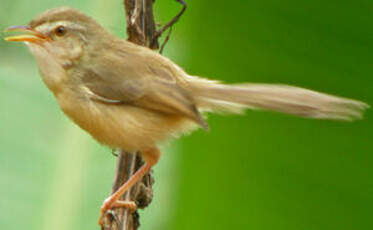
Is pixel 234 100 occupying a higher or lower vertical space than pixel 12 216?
higher

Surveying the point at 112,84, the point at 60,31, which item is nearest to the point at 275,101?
the point at 112,84

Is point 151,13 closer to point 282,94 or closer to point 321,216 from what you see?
point 282,94

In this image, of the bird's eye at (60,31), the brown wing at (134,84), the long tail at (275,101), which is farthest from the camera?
the bird's eye at (60,31)

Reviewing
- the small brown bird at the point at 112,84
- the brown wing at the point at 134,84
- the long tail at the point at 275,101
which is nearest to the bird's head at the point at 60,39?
the small brown bird at the point at 112,84

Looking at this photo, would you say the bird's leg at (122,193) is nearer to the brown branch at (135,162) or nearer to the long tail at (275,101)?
the brown branch at (135,162)

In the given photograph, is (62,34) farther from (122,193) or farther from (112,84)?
(122,193)

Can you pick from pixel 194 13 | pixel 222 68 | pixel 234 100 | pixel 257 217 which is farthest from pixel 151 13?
pixel 257 217

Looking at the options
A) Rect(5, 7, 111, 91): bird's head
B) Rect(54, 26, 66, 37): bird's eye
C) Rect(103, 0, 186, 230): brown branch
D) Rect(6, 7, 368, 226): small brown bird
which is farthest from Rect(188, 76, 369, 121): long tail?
Rect(54, 26, 66, 37): bird's eye
